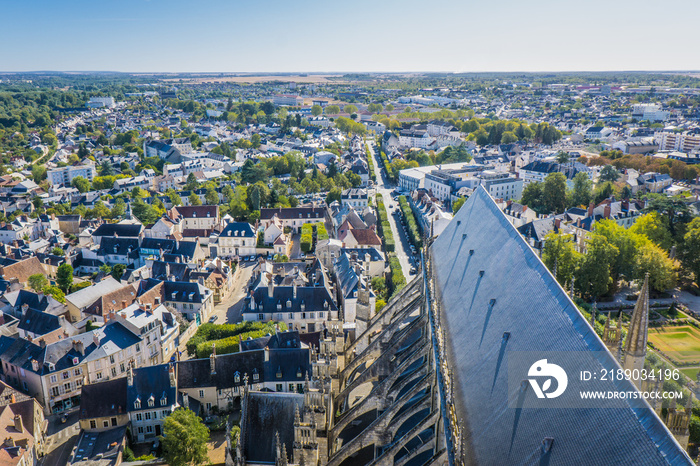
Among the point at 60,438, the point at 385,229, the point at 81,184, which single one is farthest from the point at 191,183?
the point at 60,438

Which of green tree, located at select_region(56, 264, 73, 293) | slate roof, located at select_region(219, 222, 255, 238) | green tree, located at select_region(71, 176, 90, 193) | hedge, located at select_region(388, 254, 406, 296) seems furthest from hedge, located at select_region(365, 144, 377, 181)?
green tree, located at select_region(56, 264, 73, 293)

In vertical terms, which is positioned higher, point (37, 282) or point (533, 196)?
point (533, 196)

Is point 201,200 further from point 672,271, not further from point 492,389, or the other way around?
point 492,389

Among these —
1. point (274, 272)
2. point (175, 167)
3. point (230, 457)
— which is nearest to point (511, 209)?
point (274, 272)

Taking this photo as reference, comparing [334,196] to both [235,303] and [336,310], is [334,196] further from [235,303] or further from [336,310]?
[336,310]

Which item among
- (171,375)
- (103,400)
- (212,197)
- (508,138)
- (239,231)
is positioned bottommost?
(103,400)

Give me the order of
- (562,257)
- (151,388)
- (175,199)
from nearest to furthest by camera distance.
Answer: (151,388) < (562,257) < (175,199)

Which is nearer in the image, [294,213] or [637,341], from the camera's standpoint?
[637,341]

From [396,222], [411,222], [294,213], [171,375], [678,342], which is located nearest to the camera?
[171,375]
